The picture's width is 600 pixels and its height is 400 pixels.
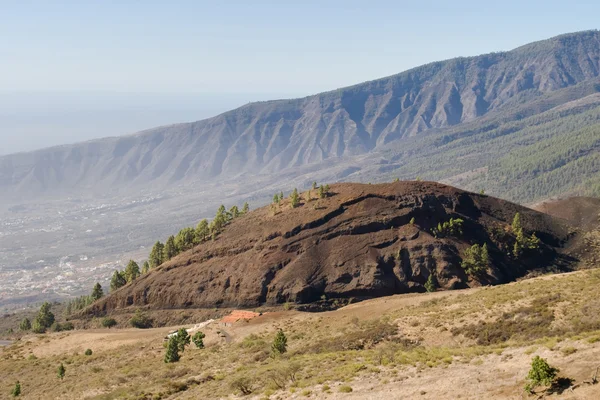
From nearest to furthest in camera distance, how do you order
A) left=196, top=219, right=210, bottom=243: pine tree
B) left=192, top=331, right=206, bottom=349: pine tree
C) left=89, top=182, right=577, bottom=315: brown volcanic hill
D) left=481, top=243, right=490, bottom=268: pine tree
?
1. left=192, top=331, right=206, bottom=349: pine tree
2. left=481, top=243, right=490, bottom=268: pine tree
3. left=89, top=182, right=577, bottom=315: brown volcanic hill
4. left=196, top=219, right=210, bottom=243: pine tree

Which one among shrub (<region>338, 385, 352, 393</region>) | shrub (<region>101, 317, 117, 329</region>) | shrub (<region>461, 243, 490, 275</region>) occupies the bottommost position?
shrub (<region>101, 317, 117, 329</region>)

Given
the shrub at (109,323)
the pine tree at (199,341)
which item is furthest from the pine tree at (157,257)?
the pine tree at (199,341)

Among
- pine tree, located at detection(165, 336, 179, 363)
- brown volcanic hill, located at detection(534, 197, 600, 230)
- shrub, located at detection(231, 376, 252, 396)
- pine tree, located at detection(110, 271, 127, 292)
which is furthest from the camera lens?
pine tree, located at detection(110, 271, 127, 292)

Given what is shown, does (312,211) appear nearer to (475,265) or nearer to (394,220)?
(394,220)

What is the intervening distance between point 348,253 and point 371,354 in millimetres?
58154

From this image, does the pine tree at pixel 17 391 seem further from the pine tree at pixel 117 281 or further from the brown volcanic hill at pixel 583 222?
the brown volcanic hill at pixel 583 222

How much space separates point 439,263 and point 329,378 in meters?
63.2

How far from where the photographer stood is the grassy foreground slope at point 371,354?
33166 mm

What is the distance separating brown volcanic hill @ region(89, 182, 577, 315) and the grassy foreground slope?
20.9 metres

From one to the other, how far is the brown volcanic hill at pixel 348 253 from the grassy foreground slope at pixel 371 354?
20.9 meters

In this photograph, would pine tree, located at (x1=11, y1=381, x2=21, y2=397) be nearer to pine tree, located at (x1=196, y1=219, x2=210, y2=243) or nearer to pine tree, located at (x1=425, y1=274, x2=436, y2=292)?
pine tree, located at (x1=425, y1=274, x2=436, y2=292)

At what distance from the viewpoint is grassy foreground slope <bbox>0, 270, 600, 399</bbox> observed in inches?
1306

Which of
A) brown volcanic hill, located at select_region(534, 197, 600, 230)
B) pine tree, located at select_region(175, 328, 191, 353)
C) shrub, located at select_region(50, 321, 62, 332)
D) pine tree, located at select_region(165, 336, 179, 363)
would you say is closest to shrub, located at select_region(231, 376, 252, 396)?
pine tree, located at select_region(165, 336, 179, 363)

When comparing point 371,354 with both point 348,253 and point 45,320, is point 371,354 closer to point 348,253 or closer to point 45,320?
point 348,253
